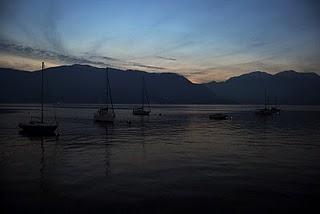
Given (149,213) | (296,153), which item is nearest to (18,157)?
(149,213)

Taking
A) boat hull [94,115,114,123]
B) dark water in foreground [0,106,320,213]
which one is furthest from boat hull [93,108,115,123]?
dark water in foreground [0,106,320,213]

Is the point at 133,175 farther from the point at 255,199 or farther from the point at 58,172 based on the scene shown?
the point at 255,199

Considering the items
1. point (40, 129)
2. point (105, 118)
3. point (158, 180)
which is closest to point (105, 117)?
point (105, 118)

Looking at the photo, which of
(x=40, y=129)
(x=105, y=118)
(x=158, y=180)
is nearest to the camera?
(x=158, y=180)

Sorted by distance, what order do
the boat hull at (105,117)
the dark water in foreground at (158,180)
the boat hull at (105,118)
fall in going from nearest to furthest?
the dark water in foreground at (158,180) → the boat hull at (105,118) → the boat hull at (105,117)

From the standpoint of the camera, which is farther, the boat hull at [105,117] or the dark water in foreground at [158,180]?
the boat hull at [105,117]

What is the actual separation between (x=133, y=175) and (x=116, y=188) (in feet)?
12.1

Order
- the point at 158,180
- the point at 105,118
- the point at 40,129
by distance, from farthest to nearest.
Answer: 1. the point at 105,118
2. the point at 40,129
3. the point at 158,180

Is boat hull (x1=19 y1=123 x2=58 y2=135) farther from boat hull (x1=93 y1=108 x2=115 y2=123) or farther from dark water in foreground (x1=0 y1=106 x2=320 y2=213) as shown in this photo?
boat hull (x1=93 y1=108 x2=115 y2=123)

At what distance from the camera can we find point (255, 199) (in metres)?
17.8

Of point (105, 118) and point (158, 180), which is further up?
point (105, 118)

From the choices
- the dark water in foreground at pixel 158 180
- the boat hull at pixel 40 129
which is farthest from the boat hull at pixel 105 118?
the dark water in foreground at pixel 158 180

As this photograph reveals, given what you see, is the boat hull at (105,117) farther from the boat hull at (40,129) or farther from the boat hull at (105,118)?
the boat hull at (40,129)

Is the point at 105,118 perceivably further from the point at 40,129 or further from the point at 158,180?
the point at 158,180
